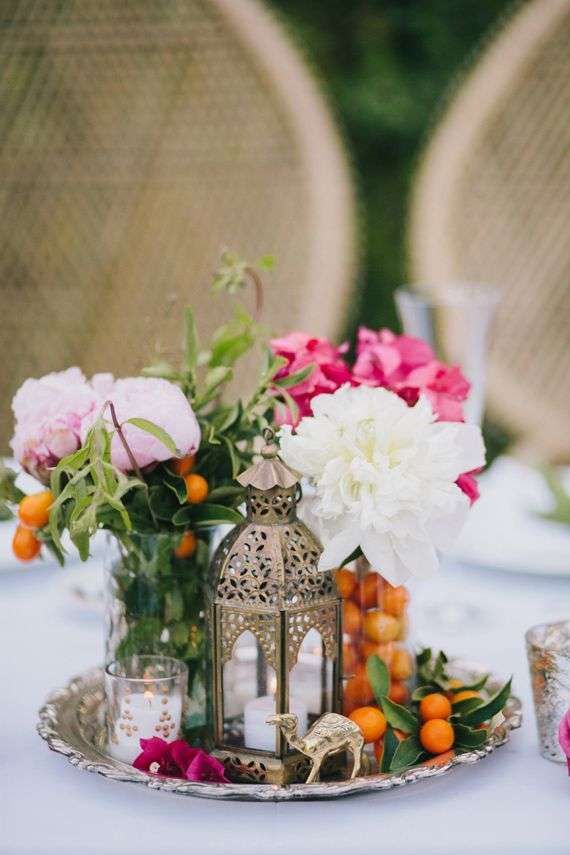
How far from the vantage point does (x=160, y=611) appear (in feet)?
2.79

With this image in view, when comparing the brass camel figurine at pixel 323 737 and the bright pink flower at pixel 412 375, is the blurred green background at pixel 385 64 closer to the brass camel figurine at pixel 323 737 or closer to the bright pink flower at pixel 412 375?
the bright pink flower at pixel 412 375

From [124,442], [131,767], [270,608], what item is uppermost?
[124,442]

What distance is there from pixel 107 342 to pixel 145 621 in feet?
6.42

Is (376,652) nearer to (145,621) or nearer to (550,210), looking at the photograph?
(145,621)

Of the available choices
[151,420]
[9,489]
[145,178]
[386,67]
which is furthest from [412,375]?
[386,67]

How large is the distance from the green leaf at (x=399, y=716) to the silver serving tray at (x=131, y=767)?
0.14 feet

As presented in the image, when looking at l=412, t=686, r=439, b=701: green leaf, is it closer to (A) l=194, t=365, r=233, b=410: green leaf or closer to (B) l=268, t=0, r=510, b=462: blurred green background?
(A) l=194, t=365, r=233, b=410: green leaf

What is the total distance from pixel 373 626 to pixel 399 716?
83mm

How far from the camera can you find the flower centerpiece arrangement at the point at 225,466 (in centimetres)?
74

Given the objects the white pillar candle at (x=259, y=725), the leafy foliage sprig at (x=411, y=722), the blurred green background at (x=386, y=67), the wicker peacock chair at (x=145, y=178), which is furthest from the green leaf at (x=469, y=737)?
the blurred green background at (x=386, y=67)

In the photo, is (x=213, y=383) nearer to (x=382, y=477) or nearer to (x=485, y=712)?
(x=382, y=477)

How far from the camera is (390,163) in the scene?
3.08 metres

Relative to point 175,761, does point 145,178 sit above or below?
above

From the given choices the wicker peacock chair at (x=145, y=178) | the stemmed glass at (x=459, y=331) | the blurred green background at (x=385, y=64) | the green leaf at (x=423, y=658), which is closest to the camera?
the green leaf at (x=423, y=658)
